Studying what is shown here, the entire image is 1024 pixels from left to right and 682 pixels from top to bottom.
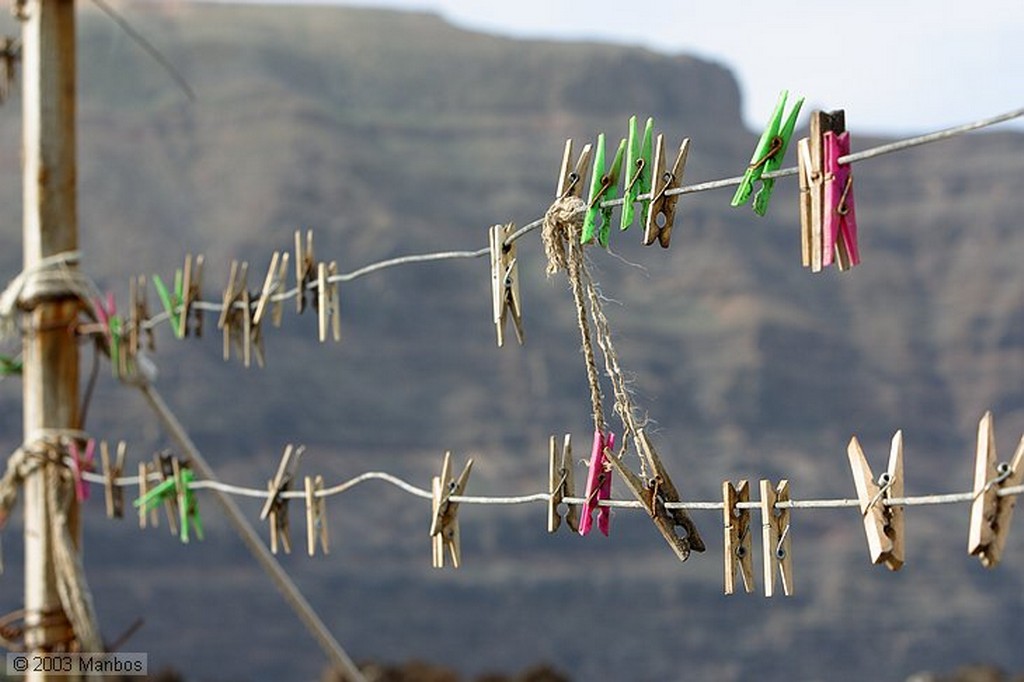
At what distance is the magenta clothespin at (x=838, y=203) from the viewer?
13.2 feet

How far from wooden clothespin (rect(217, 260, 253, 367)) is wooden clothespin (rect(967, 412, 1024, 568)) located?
3.75 metres

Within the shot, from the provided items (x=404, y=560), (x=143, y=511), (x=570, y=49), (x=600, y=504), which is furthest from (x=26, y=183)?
(x=570, y=49)

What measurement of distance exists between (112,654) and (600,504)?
352cm

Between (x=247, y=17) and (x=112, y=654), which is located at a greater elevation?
(x=247, y=17)

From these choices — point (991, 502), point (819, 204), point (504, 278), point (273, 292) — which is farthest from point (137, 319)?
point (991, 502)

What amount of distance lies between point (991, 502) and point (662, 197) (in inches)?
45.1

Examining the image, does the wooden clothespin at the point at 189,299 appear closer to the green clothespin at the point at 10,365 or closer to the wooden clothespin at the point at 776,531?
the green clothespin at the point at 10,365

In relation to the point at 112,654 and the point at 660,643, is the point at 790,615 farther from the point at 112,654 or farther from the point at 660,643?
the point at 112,654

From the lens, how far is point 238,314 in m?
7.32

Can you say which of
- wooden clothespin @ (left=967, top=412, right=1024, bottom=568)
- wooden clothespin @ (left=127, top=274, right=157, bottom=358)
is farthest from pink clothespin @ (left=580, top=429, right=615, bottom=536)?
wooden clothespin @ (left=127, top=274, right=157, bottom=358)

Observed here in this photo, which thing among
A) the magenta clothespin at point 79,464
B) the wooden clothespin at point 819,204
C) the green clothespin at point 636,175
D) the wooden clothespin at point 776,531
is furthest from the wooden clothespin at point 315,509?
the wooden clothespin at point 819,204

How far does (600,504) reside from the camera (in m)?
4.73

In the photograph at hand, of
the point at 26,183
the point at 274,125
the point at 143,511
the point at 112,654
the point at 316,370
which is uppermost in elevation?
the point at 274,125

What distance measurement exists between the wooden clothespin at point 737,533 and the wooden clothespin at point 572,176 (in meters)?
0.83
